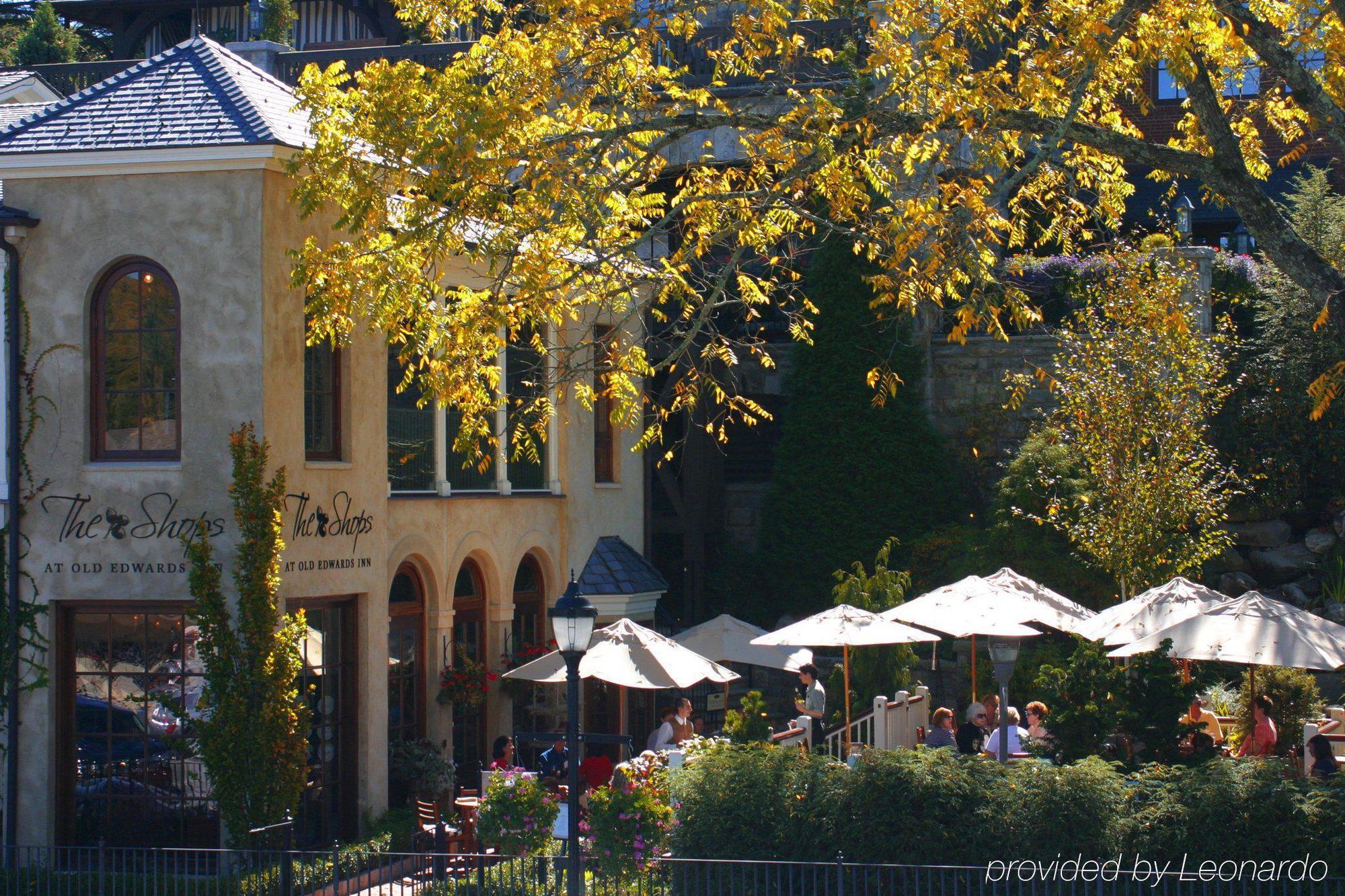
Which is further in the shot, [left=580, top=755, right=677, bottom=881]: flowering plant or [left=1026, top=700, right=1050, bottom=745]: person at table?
[left=1026, top=700, right=1050, bottom=745]: person at table

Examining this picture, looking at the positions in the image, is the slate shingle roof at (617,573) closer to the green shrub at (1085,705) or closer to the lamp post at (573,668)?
the green shrub at (1085,705)

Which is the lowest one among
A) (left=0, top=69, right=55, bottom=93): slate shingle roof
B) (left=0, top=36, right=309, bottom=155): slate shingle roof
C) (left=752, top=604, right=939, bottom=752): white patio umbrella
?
(left=752, top=604, right=939, bottom=752): white patio umbrella

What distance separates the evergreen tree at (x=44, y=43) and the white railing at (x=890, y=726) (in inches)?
895

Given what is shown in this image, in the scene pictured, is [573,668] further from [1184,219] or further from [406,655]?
[1184,219]

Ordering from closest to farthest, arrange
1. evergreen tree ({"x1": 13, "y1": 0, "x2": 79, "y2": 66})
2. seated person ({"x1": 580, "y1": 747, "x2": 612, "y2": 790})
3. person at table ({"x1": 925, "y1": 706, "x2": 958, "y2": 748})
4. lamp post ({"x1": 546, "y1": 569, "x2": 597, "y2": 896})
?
lamp post ({"x1": 546, "y1": 569, "x2": 597, "y2": 896}), person at table ({"x1": 925, "y1": 706, "x2": 958, "y2": 748}), seated person ({"x1": 580, "y1": 747, "x2": 612, "y2": 790}), evergreen tree ({"x1": 13, "y1": 0, "x2": 79, "y2": 66})

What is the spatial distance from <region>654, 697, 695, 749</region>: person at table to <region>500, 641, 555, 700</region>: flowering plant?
2.53 metres

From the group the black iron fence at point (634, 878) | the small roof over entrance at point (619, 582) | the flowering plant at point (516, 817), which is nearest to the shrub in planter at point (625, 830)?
the black iron fence at point (634, 878)

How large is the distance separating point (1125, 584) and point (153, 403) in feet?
36.1

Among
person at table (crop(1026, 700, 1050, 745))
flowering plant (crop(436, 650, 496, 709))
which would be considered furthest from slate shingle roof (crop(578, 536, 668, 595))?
person at table (crop(1026, 700, 1050, 745))

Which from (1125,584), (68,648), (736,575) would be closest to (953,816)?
(1125,584)

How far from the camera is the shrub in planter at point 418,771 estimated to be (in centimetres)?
1667

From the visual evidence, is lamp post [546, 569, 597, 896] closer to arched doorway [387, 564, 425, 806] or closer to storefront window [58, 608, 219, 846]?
storefront window [58, 608, 219, 846]

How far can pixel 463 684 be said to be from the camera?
17484mm

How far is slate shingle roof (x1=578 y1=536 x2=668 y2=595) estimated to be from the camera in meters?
20.1
